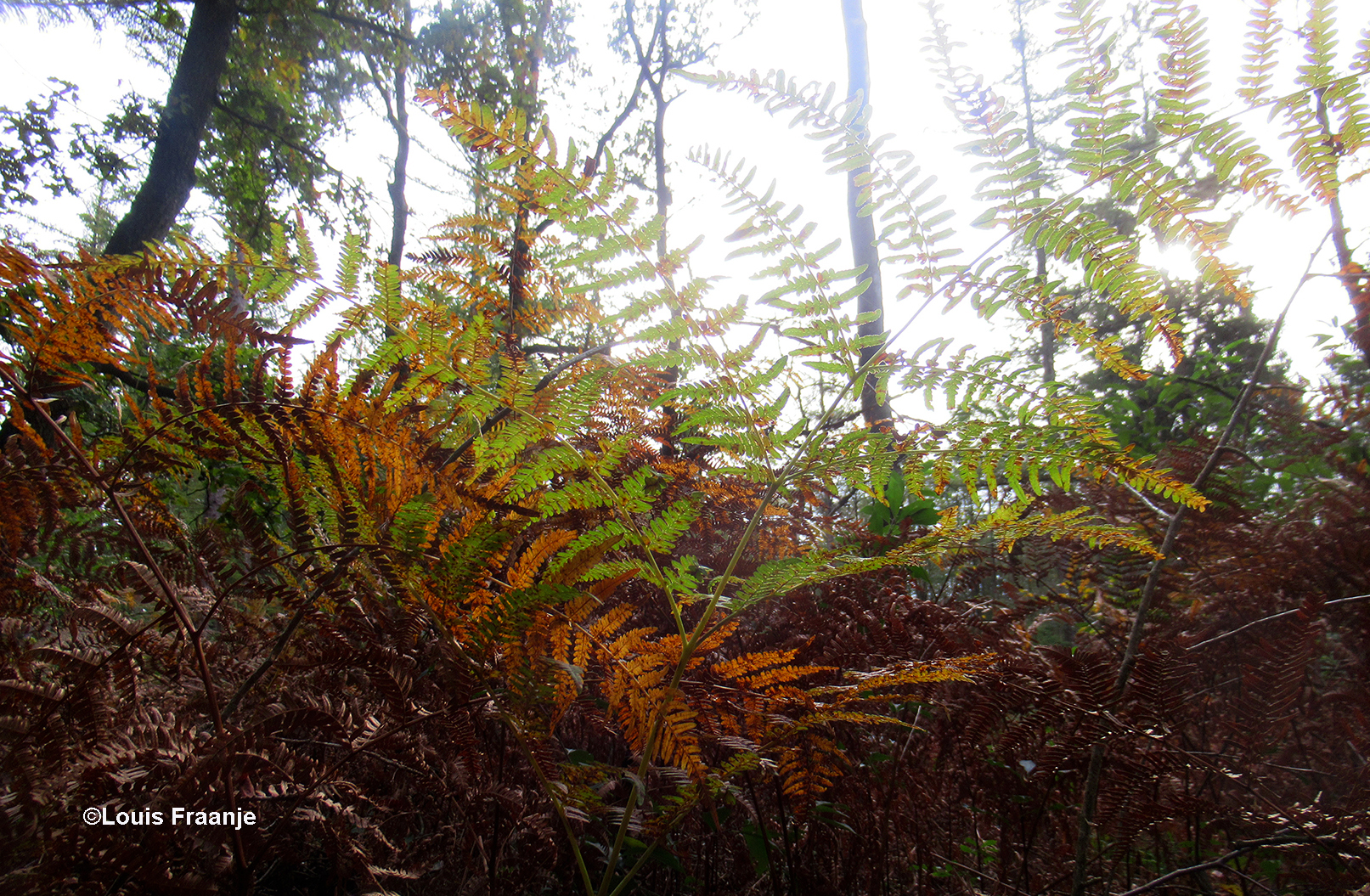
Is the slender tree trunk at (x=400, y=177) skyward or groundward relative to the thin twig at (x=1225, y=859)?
A: skyward

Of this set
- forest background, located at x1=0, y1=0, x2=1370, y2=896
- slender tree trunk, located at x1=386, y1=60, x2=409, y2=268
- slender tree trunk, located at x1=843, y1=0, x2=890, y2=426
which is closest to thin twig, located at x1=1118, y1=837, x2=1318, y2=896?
forest background, located at x1=0, y1=0, x2=1370, y2=896

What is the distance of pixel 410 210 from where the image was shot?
9.97 m

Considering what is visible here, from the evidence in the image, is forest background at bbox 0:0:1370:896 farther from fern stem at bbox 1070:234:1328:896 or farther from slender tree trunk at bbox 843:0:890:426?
slender tree trunk at bbox 843:0:890:426

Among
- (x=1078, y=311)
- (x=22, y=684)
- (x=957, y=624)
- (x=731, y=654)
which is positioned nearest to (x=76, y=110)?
(x=22, y=684)

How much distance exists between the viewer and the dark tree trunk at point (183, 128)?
4.66 meters

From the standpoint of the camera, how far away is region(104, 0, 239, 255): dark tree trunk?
15.3ft

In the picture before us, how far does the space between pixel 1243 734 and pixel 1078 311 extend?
7941 millimetres

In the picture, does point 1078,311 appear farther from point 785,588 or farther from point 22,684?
point 22,684

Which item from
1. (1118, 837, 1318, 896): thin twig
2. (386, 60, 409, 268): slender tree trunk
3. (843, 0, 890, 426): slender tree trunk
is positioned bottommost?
(1118, 837, 1318, 896): thin twig

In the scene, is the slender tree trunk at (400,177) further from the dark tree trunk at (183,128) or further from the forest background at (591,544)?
the forest background at (591,544)

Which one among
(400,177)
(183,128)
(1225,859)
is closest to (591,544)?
(1225,859)

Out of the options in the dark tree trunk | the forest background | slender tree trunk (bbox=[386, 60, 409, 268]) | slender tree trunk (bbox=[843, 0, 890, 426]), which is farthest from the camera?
slender tree trunk (bbox=[386, 60, 409, 268])

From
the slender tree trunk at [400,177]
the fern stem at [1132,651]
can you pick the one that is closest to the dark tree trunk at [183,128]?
the slender tree trunk at [400,177]

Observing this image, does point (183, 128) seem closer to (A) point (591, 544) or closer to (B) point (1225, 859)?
(A) point (591, 544)
